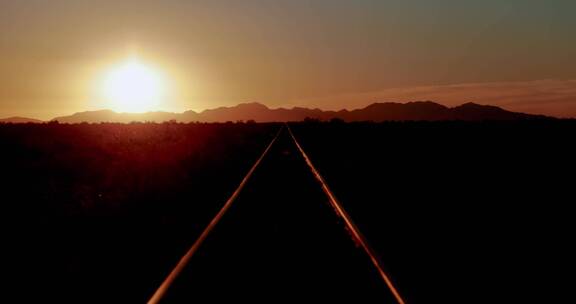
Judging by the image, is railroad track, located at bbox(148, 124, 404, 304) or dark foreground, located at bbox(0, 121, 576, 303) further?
dark foreground, located at bbox(0, 121, 576, 303)

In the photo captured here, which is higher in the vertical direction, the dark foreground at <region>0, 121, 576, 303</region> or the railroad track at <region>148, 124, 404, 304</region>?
the railroad track at <region>148, 124, 404, 304</region>

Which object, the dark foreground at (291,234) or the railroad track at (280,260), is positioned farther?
the dark foreground at (291,234)

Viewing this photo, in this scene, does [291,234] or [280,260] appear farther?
[291,234]

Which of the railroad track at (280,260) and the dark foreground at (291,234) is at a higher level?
the railroad track at (280,260)

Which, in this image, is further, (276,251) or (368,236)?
(368,236)

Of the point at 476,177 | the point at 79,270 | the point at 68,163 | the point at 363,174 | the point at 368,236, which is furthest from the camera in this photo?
the point at 68,163

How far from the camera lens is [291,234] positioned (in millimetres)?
4965

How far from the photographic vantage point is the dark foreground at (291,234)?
12.7 ft

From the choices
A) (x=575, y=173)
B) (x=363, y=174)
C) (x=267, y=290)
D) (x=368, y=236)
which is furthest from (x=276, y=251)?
(x=575, y=173)

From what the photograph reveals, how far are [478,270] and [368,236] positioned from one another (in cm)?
126

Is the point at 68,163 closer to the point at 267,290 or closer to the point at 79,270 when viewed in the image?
the point at 79,270

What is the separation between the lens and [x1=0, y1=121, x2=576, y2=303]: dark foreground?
3.87 metres

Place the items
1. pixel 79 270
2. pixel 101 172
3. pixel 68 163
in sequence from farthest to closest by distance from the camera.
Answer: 1. pixel 68 163
2. pixel 101 172
3. pixel 79 270

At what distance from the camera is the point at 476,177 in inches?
416
